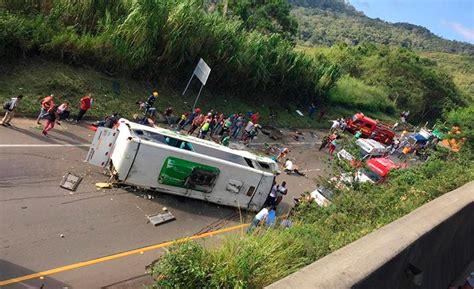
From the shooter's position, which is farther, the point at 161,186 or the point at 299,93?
the point at 299,93

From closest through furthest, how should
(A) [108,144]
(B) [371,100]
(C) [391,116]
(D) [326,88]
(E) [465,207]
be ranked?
(E) [465,207], (A) [108,144], (D) [326,88], (B) [371,100], (C) [391,116]

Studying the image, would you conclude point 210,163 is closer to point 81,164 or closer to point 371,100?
point 81,164

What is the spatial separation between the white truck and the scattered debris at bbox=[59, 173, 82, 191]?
32.3 inches

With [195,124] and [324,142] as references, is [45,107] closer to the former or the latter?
[195,124]

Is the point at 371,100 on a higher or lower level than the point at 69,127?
higher

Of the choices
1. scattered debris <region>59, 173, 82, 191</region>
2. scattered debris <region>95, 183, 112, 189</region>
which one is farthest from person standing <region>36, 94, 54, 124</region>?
scattered debris <region>95, 183, 112, 189</region>

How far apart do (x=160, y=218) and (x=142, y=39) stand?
13.8 meters

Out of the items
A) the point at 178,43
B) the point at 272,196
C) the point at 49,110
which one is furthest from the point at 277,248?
the point at 178,43

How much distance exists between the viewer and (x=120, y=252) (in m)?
12.1

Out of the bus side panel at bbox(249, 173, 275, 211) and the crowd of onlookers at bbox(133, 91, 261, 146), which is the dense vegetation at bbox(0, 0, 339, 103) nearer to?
the crowd of onlookers at bbox(133, 91, 261, 146)

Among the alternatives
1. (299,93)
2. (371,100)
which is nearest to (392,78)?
(371,100)

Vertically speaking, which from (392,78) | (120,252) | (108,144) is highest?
(392,78)

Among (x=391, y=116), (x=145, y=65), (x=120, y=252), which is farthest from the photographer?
(x=391, y=116)

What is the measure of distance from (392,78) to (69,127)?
56158 mm
